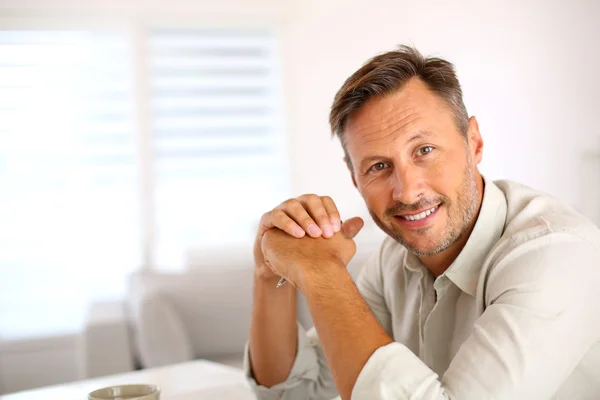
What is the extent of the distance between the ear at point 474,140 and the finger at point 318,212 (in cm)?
39

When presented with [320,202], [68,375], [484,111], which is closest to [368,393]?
[320,202]

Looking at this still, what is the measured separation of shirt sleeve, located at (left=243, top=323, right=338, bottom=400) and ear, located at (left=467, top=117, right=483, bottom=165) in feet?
1.74

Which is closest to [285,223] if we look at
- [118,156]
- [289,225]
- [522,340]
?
[289,225]

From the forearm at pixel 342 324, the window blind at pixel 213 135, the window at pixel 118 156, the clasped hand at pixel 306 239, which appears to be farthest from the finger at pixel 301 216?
the window blind at pixel 213 135

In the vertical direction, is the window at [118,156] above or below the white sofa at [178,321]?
above

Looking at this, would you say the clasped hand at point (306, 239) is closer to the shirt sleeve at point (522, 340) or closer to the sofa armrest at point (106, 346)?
the shirt sleeve at point (522, 340)

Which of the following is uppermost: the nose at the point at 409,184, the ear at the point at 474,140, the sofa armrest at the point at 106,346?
the ear at the point at 474,140

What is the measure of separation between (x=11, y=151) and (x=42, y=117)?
285 mm

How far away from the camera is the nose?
128 centimetres

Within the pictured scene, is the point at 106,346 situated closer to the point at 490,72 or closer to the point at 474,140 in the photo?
the point at 474,140

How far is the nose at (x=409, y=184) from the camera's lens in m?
1.28

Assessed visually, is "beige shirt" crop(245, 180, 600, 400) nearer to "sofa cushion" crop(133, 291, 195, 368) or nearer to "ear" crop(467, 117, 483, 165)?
"ear" crop(467, 117, 483, 165)

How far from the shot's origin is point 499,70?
476cm

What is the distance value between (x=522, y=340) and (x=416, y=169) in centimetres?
45
